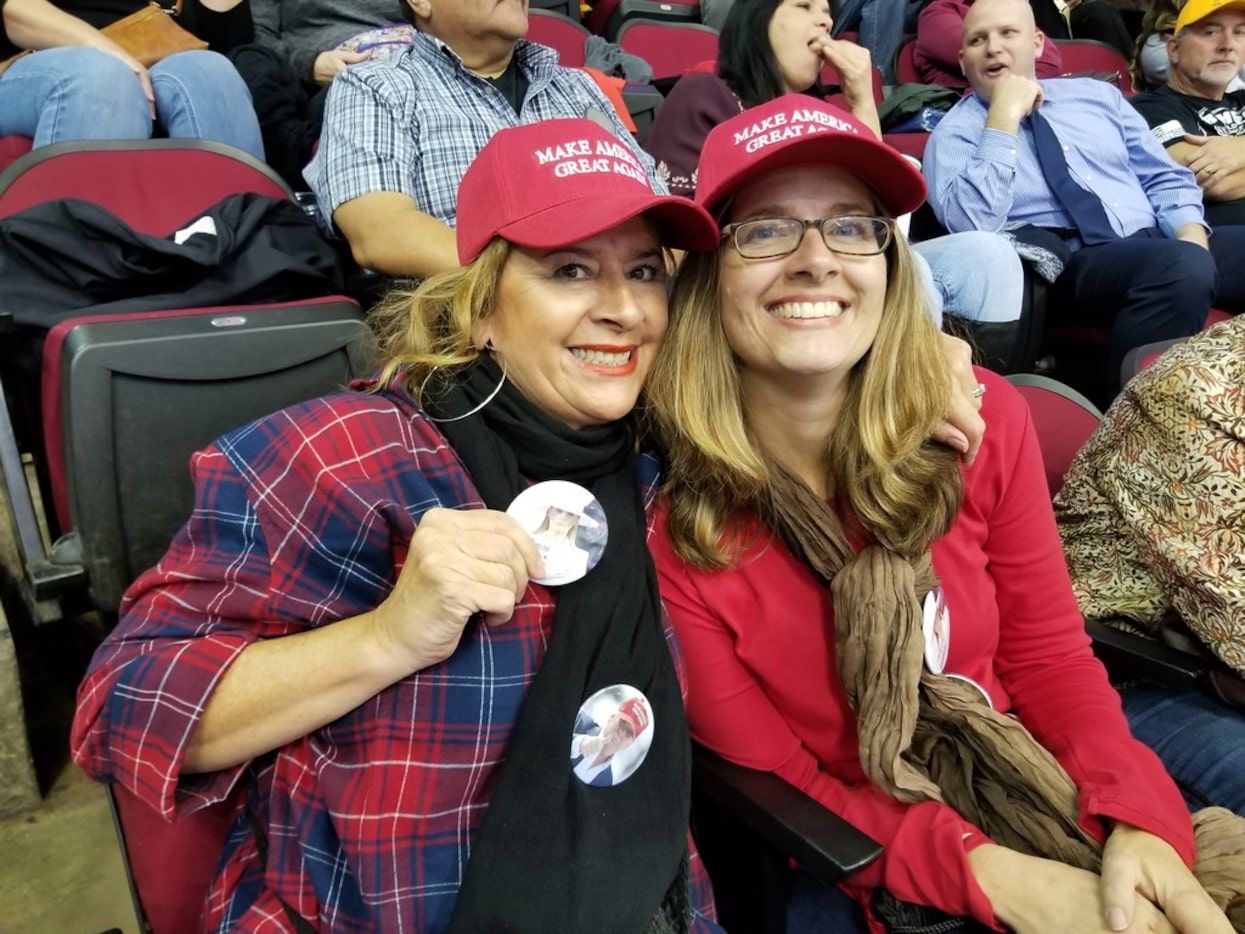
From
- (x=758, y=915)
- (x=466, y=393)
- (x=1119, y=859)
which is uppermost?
(x=466, y=393)

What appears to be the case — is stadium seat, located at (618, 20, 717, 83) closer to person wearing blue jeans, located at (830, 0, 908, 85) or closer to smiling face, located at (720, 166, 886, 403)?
person wearing blue jeans, located at (830, 0, 908, 85)

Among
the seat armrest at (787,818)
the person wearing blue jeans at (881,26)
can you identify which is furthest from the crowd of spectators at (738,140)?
the person wearing blue jeans at (881,26)

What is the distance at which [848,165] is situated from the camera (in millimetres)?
1122

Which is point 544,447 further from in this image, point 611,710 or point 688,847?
point 688,847

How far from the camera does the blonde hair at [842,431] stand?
116 centimetres

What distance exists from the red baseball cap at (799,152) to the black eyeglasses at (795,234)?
0.05m

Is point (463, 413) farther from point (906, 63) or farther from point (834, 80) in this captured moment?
point (906, 63)

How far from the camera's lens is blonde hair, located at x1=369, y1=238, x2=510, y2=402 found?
1083mm

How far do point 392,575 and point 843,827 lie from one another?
56 centimetres

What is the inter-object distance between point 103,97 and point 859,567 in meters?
1.85

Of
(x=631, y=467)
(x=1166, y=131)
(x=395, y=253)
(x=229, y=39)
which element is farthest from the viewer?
(x=1166, y=131)

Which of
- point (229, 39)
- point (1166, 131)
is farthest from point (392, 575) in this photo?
point (1166, 131)

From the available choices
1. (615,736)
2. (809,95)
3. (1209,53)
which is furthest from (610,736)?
(1209,53)

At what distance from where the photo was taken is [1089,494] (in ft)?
5.19
